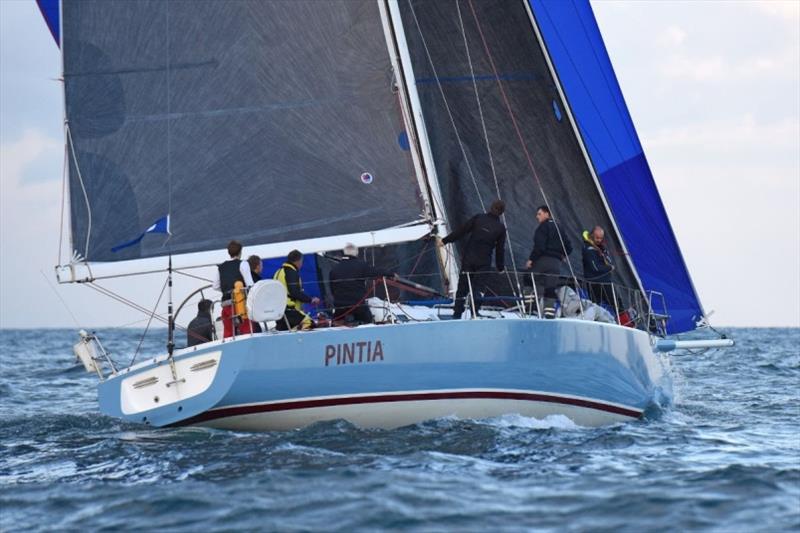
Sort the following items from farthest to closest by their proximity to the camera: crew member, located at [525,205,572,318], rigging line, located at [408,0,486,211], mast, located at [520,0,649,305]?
1. rigging line, located at [408,0,486,211]
2. mast, located at [520,0,649,305]
3. crew member, located at [525,205,572,318]

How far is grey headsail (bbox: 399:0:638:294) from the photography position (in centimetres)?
1516

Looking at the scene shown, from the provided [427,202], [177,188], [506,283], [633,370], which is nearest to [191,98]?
[177,188]

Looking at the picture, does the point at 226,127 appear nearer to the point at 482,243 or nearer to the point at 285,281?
the point at 285,281

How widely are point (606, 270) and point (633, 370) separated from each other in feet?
5.47

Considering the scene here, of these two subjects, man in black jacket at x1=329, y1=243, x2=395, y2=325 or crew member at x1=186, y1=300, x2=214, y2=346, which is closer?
man in black jacket at x1=329, y1=243, x2=395, y2=325

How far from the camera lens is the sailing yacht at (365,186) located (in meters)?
11.2

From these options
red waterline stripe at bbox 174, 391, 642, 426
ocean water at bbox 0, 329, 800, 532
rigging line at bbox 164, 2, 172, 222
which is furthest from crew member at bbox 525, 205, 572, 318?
rigging line at bbox 164, 2, 172, 222

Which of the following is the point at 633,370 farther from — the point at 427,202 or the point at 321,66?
the point at 321,66

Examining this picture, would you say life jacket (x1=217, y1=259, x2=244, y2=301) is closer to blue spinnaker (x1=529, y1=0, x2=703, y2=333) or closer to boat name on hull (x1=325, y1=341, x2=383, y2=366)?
boat name on hull (x1=325, y1=341, x2=383, y2=366)

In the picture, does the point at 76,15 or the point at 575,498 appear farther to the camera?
the point at 76,15

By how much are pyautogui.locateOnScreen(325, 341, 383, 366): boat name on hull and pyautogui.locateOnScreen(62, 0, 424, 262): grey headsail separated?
253 centimetres

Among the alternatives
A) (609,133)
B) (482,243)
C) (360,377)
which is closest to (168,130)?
(482,243)

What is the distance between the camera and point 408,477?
9.15 m

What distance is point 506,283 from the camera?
15.0 meters
